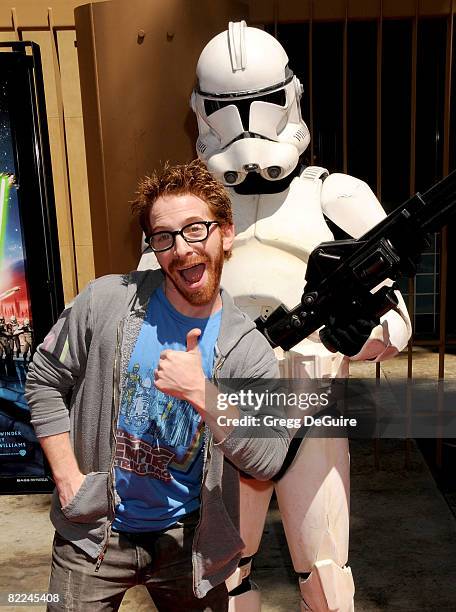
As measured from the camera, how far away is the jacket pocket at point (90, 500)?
67.1 inches

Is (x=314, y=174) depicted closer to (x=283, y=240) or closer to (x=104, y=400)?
(x=283, y=240)

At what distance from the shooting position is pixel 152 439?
172cm

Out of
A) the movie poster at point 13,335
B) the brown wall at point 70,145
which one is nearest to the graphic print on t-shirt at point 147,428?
the movie poster at point 13,335

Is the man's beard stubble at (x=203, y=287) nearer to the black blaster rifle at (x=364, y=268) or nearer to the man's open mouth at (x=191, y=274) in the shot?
the man's open mouth at (x=191, y=274)

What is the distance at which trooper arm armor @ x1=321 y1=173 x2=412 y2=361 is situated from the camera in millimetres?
2311

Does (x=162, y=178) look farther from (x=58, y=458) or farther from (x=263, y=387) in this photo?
(x=58, y=458)

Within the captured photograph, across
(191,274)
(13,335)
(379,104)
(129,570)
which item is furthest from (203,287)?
(379,104)

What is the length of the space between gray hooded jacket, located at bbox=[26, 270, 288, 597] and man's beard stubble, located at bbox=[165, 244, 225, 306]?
0.07m

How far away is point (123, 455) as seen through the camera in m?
1.73

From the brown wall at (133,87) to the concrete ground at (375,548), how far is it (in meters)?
1.47

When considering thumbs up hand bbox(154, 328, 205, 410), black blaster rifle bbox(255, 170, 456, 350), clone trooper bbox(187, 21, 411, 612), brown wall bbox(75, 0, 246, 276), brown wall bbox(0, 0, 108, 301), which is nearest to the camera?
thumbs up hand bbox(154, 328, 205, 410)

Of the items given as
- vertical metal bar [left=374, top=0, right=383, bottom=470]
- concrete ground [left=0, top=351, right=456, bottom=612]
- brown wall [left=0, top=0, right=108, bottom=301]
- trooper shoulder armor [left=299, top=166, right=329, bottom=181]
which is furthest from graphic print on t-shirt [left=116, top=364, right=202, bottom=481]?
brown wall [left=0, top=0, right=108, bottom=301]

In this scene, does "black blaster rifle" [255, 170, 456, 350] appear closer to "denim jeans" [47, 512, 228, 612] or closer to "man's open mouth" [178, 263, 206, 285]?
"man's open mouth" [178, 263, 206, 285]

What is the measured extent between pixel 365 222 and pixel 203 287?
82 centimetres
